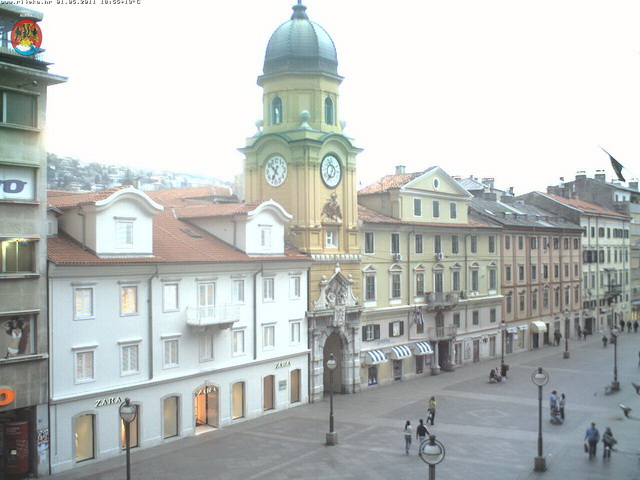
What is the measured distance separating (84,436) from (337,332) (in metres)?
20.0

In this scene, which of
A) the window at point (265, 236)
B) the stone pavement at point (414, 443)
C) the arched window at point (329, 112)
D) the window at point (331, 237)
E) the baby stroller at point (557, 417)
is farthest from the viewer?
the arched window at point (329, 112)

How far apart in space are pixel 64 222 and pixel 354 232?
21.2 meters

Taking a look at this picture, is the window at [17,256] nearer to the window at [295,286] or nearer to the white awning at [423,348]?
the window at [295,286]

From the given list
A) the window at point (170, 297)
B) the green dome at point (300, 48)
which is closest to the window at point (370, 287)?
the green dome at point (300, 48)

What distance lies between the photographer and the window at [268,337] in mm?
42188

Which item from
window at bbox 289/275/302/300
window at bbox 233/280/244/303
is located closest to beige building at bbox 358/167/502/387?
window at bbox 289/275/302/300

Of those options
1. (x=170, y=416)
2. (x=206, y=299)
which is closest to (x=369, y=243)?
(x=206, y=299)

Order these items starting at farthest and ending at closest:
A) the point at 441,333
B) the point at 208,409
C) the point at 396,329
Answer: the point at 441,333 → the point at 396,329 → the point at 208,409

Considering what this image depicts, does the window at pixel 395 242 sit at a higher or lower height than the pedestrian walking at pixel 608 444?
higher

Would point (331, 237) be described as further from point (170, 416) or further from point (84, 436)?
point (84, 436)

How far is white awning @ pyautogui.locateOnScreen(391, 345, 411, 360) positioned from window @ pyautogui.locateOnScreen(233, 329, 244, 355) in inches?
614

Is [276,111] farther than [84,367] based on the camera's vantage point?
Yes

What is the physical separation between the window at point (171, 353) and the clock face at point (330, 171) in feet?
54.6

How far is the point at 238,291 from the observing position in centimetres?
4053
